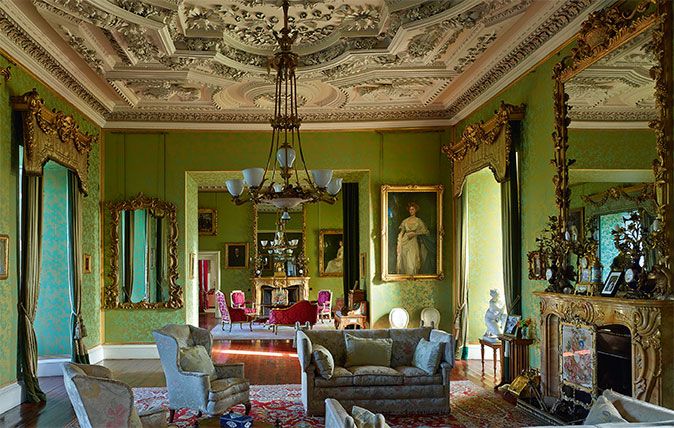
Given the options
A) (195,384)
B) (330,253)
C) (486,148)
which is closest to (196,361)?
(195,384)

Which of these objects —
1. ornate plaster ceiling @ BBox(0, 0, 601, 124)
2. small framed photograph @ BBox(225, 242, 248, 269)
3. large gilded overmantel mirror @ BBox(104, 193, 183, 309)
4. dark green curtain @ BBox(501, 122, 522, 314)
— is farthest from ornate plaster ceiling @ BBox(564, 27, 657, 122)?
small framed photograph @ BBox(225, 242, 248, 269)

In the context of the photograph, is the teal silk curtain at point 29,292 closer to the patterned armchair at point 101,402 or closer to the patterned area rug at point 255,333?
the patterned armchair at point 101,402

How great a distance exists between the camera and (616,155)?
5.34m

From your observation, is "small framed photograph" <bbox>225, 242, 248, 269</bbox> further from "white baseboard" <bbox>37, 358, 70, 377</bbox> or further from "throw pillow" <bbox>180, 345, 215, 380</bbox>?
"throw pillow" <bbox>180, 345, 215, 380</bbox>

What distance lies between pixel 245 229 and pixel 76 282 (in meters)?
11.2

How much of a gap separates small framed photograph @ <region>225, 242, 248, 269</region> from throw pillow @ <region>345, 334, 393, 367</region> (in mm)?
13477

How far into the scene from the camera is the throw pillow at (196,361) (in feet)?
19.7

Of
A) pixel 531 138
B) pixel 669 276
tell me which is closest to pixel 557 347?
pixel 669 276

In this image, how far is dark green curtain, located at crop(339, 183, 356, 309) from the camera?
12.9 meters

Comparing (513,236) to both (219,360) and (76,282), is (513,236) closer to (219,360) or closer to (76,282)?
(219,360)

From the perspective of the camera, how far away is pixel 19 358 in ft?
23.3

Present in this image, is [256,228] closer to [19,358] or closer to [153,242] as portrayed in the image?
[153,242]

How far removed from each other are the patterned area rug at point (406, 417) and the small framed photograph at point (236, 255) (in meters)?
12.3

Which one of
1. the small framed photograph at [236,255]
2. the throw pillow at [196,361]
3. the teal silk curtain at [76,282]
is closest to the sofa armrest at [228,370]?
the throw pillow at [196,361]
